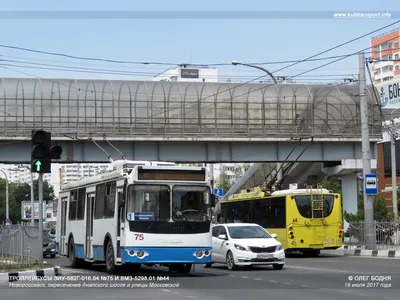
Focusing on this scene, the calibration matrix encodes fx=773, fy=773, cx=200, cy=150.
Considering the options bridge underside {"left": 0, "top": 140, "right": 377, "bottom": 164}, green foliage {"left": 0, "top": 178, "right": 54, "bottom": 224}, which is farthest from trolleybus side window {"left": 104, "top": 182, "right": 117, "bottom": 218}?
green foliage {"left": 0, "top": 178, "right": 54, "bottom": 224}

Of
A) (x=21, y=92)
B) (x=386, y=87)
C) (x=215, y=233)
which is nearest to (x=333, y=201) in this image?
(x=215, y=233)

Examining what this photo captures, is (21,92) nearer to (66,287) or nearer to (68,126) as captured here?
(68,126)

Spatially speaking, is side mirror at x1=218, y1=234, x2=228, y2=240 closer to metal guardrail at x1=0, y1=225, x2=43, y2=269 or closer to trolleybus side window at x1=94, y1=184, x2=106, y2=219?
trolleybus side window at x1=94, y1=184, x2=106, y2=219

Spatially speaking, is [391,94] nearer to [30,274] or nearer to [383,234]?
[383,234]

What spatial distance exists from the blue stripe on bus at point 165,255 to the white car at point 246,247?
360 cm

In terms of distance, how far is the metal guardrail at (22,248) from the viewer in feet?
70.8

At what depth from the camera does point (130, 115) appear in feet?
157

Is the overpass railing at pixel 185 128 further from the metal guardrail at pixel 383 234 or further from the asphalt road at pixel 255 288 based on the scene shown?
the asphalt road at pixel 255 288

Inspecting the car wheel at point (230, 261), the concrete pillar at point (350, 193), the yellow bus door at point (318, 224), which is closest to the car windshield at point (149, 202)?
the car wheel at point (230, 261)

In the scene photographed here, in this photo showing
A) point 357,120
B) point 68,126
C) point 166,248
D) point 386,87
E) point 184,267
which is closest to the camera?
point 166,248

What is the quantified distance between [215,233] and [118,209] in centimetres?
649

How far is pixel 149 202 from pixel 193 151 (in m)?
28.5

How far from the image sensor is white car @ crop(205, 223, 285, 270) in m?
23.2

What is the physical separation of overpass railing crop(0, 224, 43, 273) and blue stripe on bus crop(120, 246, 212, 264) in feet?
10.9
